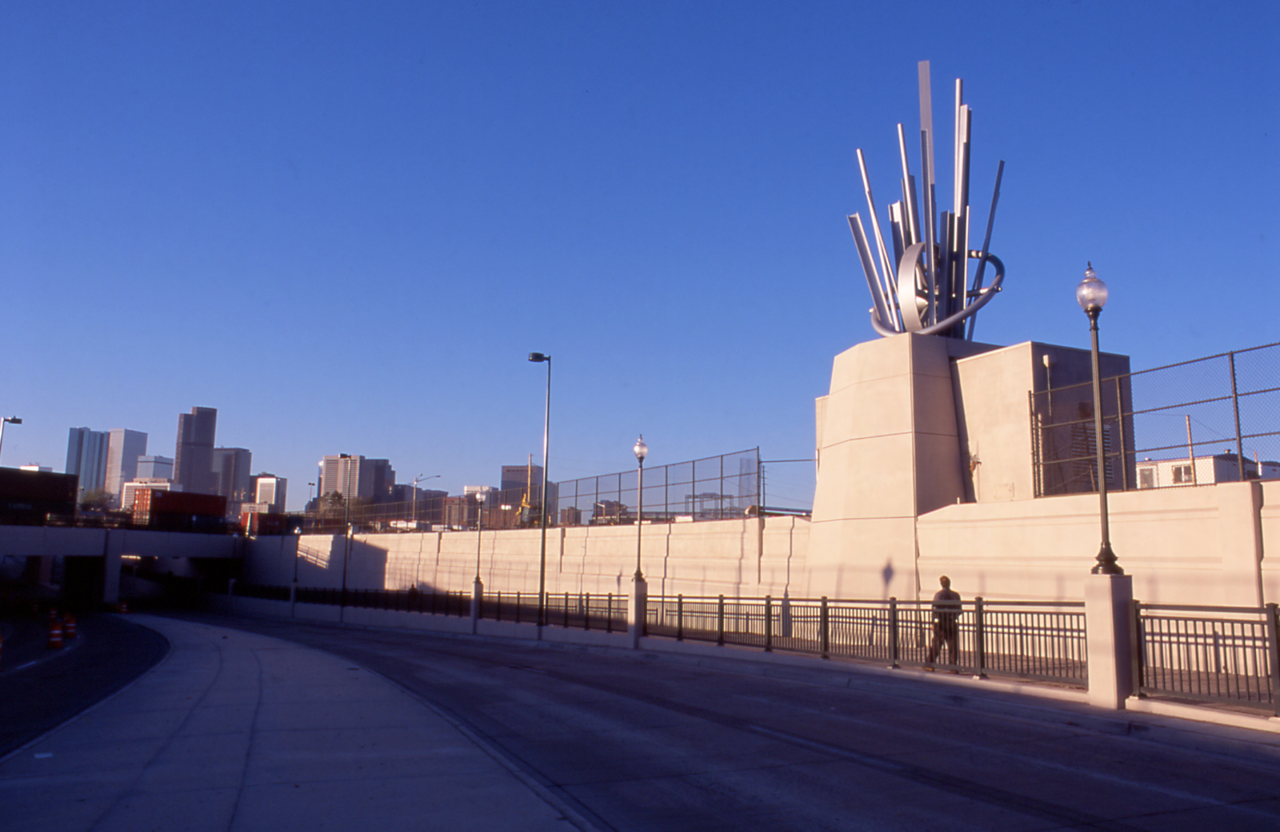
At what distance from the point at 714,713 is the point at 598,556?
2634cm

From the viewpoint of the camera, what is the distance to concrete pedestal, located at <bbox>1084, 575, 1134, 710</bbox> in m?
11.8

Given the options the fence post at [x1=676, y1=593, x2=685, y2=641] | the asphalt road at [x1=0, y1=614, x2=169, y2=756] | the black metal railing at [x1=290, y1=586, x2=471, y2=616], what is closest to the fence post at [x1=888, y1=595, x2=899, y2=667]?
the fence post at [x1=676, y1=593, x2=685, y2=641]

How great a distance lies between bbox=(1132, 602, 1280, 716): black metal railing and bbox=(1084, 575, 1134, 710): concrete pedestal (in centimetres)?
15

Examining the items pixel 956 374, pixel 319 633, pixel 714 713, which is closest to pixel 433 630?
pixel 319 633

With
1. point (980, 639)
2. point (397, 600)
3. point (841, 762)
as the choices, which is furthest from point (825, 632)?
point (397, 600)

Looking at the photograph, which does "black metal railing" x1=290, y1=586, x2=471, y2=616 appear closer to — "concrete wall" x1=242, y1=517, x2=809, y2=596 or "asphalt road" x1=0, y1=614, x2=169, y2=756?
"concrete wall" x1=242, y1=517, x2=809, y2=596

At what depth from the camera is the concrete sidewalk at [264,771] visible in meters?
6.68

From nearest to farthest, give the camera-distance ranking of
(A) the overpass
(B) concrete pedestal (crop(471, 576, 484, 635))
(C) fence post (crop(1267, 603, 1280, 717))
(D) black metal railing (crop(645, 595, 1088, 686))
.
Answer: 1. (C) fence post (crop(1267, 603, 1280, 717))
2. (D) black metal railing (crop(645, 595, 1088, 686))
3. (B) concrete pedestal (crop(471, 576, 484, 635))
4. (A) the overpass

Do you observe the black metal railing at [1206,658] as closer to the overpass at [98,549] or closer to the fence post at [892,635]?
the fence post at [892,635]

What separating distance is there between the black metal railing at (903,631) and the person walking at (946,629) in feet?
0.07

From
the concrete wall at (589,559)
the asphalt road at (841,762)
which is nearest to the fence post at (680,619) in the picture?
the concrete wall at (589,559)

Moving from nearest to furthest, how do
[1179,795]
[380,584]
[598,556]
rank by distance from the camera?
1. [1179,795]
2. [598,556]
3. [380,584]

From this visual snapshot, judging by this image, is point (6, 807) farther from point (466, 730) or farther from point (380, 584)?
point (380, 584)

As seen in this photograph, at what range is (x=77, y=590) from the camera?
73.4m
